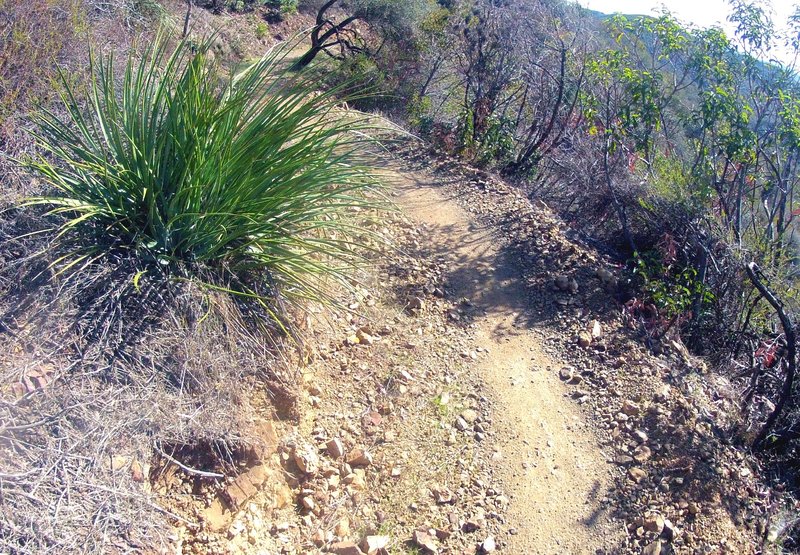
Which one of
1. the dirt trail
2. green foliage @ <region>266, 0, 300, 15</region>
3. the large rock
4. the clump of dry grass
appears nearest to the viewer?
the clump of dry grass

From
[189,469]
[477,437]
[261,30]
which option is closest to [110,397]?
[189,469]

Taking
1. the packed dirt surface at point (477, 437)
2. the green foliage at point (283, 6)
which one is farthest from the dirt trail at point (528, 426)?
the green foliage at point (283, 6)

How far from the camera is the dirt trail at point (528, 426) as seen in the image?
3.58 metres

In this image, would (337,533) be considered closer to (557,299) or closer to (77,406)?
(77,406)

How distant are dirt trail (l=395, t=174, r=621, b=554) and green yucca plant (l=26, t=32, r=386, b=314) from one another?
1.41 metres

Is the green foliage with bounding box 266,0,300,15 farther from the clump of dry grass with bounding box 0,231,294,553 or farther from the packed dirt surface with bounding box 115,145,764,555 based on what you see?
the clump of dry grass with bounding box 0,231,294,553

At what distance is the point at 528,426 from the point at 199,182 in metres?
2.37

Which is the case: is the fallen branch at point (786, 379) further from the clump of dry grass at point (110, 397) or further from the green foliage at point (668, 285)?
the clump of dry grass at point (110, 397)

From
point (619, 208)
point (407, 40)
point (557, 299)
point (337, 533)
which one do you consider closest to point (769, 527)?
point (557, 299)

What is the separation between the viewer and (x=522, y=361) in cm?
462

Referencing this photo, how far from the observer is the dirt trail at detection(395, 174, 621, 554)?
141 inches

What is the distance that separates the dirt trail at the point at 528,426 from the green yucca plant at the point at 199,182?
141cm

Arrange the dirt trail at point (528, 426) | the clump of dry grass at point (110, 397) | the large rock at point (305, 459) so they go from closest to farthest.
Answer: the clump of dry grass at point (110, 397) < the large rock at point (305, 459) < the dirt trail at point (528, 426)

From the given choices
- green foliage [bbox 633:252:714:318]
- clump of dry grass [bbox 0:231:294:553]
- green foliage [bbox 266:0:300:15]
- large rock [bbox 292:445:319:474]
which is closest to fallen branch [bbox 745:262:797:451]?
green foliage [bbox 633:252:714:318]
